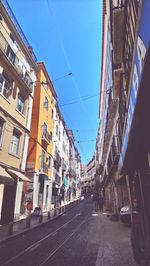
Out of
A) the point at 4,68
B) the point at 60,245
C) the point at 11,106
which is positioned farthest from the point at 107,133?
the point at 60,245

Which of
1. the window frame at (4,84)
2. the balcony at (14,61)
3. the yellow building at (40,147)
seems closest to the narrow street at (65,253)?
the window frame at (4,84)

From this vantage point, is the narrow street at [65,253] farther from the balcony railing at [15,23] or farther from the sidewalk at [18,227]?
the balcony railing at [15,23]

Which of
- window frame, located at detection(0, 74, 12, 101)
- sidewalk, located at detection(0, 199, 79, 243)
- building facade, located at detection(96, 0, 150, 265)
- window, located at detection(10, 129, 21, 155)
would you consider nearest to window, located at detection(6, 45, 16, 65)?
window frame, located at detection(0, 74, 12, 101)

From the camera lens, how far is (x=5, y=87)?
13.6 meters

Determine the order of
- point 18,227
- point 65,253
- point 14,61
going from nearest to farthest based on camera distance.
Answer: point 65,253
point 18,227
point 14,61

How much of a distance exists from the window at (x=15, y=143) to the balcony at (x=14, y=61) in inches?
176

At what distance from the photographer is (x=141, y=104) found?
2641 mm

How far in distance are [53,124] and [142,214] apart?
76.5ft

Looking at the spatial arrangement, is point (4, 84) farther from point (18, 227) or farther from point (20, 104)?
point (18, 227)

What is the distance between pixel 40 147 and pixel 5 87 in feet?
30.7

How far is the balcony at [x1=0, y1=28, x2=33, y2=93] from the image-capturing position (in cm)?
1284

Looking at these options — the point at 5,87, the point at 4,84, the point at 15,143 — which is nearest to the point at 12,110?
the point at 5,87

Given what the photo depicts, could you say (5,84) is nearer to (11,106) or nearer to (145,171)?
(11,106)

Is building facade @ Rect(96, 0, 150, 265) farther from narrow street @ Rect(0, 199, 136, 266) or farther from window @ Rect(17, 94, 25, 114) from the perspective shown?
window @ Rect(17, 94, 25, 114)
